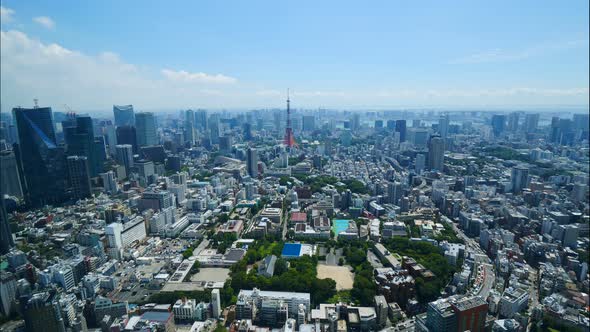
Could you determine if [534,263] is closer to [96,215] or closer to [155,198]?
[155,198]

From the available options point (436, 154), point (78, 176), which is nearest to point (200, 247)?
point (78, 176)

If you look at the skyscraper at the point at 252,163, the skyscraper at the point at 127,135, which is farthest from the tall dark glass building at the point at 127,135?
the skyscraper at the point at 252,163

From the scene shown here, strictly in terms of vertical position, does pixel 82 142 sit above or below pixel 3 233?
above

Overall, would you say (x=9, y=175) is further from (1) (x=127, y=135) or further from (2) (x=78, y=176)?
(1) (x=127, y=135)

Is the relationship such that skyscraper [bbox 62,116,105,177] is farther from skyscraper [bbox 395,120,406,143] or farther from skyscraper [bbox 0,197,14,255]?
skyscraper [bbox 395,120,406,143]

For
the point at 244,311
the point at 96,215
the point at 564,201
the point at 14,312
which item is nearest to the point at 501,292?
the point at 244,311
